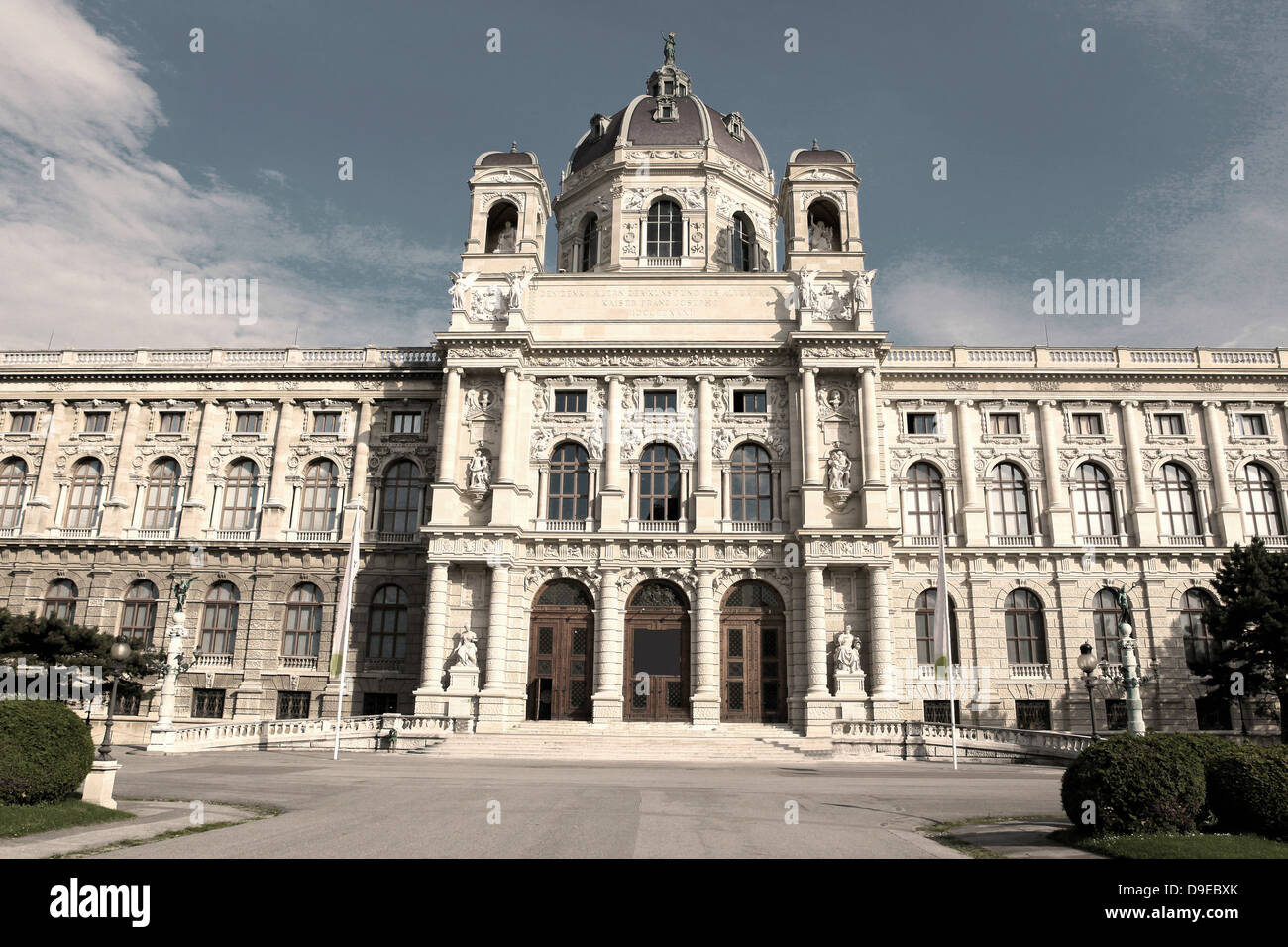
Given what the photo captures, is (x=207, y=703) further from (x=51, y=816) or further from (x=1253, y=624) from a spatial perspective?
(x=1253, y=624)

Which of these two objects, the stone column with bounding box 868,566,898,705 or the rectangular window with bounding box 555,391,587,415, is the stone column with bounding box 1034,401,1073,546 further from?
the rectangular window with bounding box 555,391,587,415

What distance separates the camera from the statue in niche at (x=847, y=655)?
37375 millimetres

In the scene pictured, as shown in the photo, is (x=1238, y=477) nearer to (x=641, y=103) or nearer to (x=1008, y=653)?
(x=1008, y=653)

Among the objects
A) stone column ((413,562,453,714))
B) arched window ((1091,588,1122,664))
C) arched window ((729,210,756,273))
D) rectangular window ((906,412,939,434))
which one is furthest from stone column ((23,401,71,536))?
arched window ((1091,588,1122,664))

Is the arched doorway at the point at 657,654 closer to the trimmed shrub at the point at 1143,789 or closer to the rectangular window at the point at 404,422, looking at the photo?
the rectangular window at the point at 404,422

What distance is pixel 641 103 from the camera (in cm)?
5416

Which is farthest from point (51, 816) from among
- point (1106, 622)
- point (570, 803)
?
point (1106, 622)

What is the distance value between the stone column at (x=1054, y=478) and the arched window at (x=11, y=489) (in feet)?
174

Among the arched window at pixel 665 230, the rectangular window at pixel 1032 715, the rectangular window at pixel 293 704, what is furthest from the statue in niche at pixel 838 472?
the rectangular window at pixel 293 704

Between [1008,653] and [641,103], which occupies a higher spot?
[641,103]

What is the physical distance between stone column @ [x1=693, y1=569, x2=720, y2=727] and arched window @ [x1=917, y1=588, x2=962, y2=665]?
33.4 ft

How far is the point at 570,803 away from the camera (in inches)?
687
